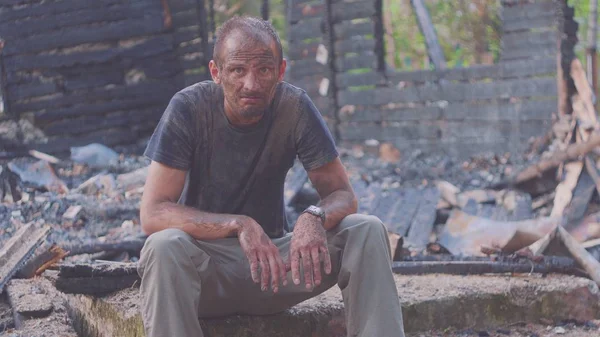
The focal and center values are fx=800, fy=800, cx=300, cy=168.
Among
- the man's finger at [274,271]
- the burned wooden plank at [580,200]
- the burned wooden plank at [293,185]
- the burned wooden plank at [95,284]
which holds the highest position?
the man's finger at [274,271]

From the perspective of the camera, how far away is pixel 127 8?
11.2 meters

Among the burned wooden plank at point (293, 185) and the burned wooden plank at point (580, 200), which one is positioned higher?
the burned wooden plank at point (293, 185)

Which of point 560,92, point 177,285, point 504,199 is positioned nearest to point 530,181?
point 504,199

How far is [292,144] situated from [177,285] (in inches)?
34.7

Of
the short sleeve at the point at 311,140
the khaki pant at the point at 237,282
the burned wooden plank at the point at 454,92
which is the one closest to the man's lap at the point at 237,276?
the khaki pant at the point at 237,282

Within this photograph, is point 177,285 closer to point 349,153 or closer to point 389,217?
point 389,217

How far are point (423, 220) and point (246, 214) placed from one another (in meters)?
4.11

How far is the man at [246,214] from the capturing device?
302cm

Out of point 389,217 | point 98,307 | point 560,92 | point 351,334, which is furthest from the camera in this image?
point 560,92

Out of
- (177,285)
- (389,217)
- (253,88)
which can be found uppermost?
(253,88)

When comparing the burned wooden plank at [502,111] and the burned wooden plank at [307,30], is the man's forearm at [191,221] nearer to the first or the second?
the burned wooden plank at [502,111]

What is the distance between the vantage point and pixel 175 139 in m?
3.34

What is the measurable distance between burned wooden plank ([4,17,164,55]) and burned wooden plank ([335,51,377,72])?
3.06 meters

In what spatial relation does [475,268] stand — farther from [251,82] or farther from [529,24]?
[529,24]
